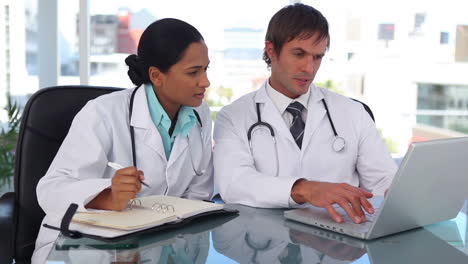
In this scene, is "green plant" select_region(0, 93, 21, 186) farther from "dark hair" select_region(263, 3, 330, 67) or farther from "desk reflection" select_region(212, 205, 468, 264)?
"desk reflection" select_region(212, 205, 468, 264)

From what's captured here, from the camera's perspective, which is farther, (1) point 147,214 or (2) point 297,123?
(2) point 297,123

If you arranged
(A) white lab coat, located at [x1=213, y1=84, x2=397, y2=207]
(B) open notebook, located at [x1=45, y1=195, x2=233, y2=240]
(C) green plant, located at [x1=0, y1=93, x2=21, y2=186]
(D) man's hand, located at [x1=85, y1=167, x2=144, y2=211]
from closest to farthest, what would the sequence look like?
(B) open notebook, located at [x1=45, y1=195, x2=233, y2=240], (D) man's hand, located at [x1=85, y1=167, x2=144, y2=211], (A) white lab coat, located at [x1=213, y1=84, x2=397, y2=207], (C) green plant, located at [x1=0, y1=93, x2=21, y2=186]

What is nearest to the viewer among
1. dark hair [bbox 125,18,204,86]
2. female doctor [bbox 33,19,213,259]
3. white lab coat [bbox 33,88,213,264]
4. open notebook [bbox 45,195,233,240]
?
open notebook [bbox 45,195,233,240]

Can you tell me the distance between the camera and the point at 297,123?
80.7 inches

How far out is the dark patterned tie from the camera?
6.63ft

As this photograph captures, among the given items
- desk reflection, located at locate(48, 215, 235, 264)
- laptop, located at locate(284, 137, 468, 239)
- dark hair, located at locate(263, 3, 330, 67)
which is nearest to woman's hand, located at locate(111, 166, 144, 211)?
desk reflection, located at locate(48, 215, 235, 264)

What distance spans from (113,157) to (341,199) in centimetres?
70

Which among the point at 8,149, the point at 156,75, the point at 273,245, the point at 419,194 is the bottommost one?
the point at 8,149

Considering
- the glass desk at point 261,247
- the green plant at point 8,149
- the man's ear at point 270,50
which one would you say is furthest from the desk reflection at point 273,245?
the green plant at point 8,149

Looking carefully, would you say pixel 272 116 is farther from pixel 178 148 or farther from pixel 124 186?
pixel 124 186

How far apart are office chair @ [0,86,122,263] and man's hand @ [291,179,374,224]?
819 mm

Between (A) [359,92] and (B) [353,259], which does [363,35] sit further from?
(B) [353,259]

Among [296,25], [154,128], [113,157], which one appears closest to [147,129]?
[154,128]

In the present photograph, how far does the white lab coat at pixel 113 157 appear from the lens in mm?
1537
